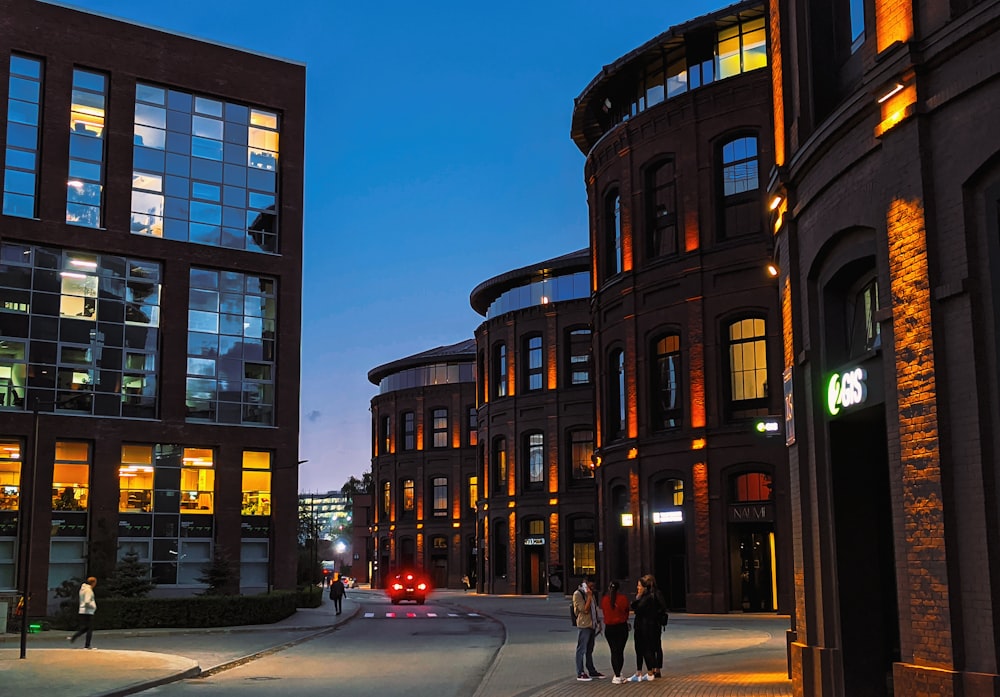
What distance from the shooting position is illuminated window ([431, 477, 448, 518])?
3270 inches

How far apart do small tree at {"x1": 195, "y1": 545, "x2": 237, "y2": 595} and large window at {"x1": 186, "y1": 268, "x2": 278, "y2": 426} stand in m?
5.54

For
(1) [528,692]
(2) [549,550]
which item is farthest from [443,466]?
(1) [528,692]

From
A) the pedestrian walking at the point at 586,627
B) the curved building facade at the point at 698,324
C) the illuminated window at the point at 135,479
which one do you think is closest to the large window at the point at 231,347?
the illuminated window at the point at 135,479

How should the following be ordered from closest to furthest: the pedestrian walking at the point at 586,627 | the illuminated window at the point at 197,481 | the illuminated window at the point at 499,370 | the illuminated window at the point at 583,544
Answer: the pedestrian walking at the point at 586,627
the illuminated window at the point at 197,481
the illuminated window at the point at 583,544
the illuminated window at the point at 499,370

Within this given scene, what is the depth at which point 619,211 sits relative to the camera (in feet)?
142

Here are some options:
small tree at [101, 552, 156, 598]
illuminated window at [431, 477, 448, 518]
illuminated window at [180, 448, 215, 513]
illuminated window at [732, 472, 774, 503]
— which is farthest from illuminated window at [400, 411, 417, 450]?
small tree at [101, 552, 156, 598]

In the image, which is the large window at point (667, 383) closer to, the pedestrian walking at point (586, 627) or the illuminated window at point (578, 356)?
the illuminated window at point (578, 356)

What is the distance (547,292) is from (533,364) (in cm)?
423

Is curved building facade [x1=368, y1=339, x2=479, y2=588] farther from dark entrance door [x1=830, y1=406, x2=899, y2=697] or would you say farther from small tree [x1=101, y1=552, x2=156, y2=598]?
dark entrance door [x1=830, y1=406, x2=899, y2=697]

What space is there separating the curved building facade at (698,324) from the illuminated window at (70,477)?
19005 mm

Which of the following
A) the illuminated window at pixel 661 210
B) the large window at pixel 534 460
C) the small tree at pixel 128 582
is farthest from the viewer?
the large window at pixel 534 460

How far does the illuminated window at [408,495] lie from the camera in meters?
85.3

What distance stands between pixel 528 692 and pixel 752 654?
23.6 ft

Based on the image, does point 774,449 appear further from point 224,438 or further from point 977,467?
point 977,467
